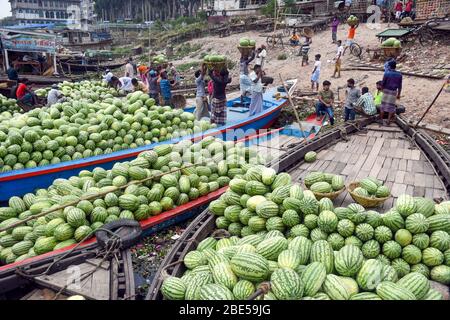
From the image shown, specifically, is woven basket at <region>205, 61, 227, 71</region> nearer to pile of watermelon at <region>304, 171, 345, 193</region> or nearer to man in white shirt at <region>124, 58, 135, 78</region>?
pile of watermelon at <region>304, 171, 345, 193</region>

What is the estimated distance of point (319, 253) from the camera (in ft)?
11.1

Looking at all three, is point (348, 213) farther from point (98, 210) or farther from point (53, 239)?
point (53, 239)

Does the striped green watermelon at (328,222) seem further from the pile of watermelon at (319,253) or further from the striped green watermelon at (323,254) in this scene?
the striped green watermelon at (323,254)

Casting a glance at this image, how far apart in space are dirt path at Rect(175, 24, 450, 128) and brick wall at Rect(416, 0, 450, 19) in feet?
8.67

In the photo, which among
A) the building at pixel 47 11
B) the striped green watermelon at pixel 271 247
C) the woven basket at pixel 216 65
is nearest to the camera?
the striped green watermelon at pixel 271 247

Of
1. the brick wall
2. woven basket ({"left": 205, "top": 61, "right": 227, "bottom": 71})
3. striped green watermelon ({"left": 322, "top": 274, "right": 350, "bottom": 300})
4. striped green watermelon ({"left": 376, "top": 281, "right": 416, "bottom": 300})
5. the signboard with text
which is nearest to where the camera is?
striped green watermelon ({"left": 376, "top": 281, "right": 416, "bottom": 300})

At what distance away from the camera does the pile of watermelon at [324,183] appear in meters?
4.94

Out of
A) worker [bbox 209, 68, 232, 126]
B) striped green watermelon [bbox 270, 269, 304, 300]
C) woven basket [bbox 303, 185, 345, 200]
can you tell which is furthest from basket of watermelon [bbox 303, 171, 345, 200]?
worker [bbox 209, 68, 232, 126]

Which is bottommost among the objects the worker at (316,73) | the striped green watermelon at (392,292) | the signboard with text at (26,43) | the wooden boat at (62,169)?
the wooden boat at (62,169)

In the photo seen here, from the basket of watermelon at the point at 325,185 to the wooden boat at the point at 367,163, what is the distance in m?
0.19

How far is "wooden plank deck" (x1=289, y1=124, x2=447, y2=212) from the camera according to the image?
561 centimetres

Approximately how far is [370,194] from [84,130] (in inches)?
248

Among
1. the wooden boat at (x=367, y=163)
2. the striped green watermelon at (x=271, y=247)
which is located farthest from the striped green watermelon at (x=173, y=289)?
the striped green watermelon at (x=271, y=247)
